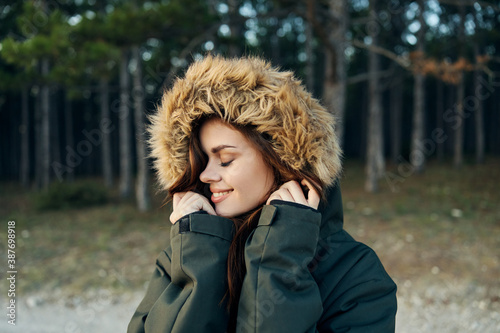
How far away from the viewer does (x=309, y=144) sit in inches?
62.3

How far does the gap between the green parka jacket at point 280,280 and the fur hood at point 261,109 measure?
0.68 ft

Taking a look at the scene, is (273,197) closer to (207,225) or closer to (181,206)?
(207,225)

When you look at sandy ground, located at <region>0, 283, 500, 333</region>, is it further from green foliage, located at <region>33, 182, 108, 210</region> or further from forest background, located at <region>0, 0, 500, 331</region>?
green foliage, located at <region>33, 182, 108, 210</region>

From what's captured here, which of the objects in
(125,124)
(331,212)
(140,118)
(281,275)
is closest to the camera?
(281,275)

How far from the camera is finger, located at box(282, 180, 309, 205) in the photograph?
152 cm

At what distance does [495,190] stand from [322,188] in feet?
35.4

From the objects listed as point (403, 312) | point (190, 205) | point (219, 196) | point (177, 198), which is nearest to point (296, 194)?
point (219, 196)

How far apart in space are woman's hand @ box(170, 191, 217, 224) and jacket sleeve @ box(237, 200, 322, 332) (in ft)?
0.96

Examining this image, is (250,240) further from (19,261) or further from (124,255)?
(19,261)

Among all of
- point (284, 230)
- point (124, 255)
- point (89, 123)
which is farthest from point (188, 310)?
point (89, 123)

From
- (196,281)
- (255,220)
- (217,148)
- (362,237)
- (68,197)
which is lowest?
(68,197)

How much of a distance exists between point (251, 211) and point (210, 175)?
24 centimetres

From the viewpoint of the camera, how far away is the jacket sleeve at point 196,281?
1371 millimetres

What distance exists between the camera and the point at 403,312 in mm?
4352
